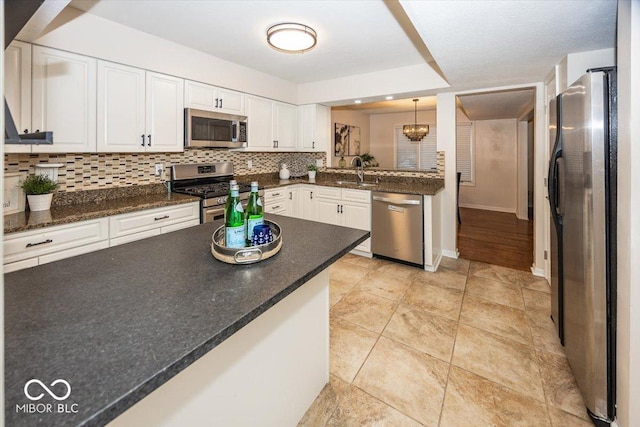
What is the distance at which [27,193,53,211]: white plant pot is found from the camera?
7.60 ft

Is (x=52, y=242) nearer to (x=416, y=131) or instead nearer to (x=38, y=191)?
(x=38, y=191)

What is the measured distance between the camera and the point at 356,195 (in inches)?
160

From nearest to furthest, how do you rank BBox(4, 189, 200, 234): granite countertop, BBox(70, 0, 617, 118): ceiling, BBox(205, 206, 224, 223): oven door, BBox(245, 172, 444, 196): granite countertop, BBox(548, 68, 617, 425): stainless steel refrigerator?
BBox(548, 68, 617, 425): stainless steel refrigerator
BBox(70, 0, 617, 118): ceiling
BBox(4, 189, 200, 234): granite countertop
BBox(205, 206, 224, 223): oven door
BBox(245, 172, 444, 196): granite countertop

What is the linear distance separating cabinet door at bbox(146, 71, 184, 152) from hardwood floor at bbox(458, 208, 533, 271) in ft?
12.3

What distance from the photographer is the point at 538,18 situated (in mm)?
1938

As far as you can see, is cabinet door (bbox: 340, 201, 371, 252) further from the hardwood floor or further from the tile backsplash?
the tile backsplash

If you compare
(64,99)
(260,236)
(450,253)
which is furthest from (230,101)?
(450,253)

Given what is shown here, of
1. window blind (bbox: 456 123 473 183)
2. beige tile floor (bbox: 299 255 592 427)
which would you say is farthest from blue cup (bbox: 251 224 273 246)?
window blind (bbox: 456 123 473 183)

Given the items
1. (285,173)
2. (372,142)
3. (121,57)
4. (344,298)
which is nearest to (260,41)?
(121,57)

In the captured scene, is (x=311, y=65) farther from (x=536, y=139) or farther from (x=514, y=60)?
(x=536, y=139)

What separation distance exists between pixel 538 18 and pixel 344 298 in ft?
8.24

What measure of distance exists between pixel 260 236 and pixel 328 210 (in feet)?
10.2

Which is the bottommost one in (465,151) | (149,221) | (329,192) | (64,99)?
(149,221)

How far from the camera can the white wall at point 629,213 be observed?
1318 mm
